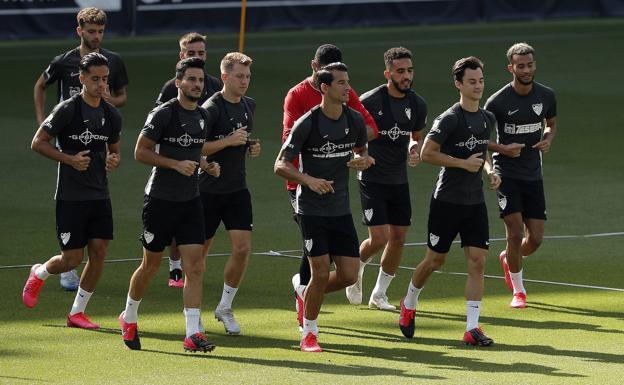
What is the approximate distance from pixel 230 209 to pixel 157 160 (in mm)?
1480

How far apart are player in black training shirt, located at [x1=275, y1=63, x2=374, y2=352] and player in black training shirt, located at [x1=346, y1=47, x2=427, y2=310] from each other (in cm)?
175

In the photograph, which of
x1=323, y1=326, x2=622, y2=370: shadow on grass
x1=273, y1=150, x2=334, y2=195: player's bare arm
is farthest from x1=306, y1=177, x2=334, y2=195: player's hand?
x1=323, y1=326, x2=622, y2=370: shadow on grass

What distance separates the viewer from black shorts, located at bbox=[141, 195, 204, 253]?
12047 mm

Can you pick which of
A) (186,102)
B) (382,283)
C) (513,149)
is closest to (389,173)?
(382,283)

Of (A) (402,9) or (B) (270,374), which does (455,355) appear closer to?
(B) (270,374)

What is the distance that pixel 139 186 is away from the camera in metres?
21.0

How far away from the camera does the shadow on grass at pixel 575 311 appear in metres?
13.4

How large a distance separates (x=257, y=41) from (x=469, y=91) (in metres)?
25.4

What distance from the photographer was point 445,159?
1240 cm

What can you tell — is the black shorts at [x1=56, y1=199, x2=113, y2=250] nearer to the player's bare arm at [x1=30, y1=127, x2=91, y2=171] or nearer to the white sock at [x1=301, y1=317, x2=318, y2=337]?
the player's bare arm at [x1=30, y1=127, x2=91, y2=171]

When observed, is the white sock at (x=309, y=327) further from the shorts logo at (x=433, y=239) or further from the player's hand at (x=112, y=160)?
the player's hand at (x=112, y=160)

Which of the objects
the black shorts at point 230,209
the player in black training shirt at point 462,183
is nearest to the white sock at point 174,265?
the black shorts at point 230,209

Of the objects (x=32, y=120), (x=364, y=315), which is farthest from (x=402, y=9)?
(x=364, y=315)

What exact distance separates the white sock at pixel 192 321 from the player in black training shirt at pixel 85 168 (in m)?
1.30
